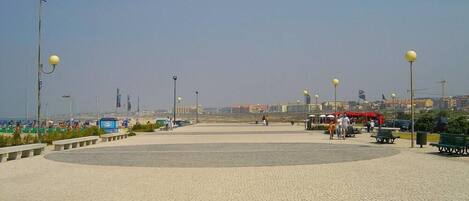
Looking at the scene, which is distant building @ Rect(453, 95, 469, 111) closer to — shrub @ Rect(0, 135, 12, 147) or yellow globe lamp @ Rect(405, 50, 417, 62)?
yellow globe lamp @ Rect(405, 50, 417, 62)

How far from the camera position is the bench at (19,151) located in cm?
1635

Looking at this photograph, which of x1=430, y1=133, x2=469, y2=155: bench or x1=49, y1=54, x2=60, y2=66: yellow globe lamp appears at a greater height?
x1=49, y1=54, x2=60, y2=66: yellow globe lamp

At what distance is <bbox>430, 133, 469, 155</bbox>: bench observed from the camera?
631 inches

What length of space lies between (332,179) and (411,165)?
141 inches

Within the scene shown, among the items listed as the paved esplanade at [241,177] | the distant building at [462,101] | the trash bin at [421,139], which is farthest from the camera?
the distant building at [462,101]

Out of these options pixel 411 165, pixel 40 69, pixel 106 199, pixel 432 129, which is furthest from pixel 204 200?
pixel 432 129

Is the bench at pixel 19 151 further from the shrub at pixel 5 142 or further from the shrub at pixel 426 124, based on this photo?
the shrub at pixel 426 124

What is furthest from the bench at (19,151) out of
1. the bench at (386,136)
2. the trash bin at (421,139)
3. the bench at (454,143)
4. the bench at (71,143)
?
the bench at (386,136)

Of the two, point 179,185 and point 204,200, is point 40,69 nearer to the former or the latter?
point 179,185

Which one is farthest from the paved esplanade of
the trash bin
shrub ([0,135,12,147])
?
shrub ([0,135,12,147])

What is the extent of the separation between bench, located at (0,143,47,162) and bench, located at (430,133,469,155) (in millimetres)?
13743

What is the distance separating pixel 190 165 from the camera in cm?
1452

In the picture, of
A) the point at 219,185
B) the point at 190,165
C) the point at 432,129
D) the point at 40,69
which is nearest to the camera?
the point at 219,185

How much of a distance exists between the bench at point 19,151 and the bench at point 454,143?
1374 centimetres
